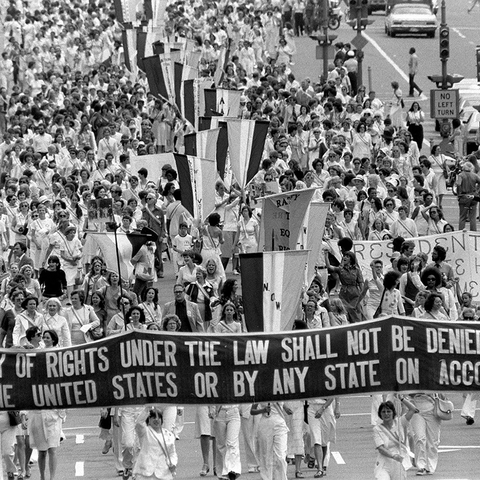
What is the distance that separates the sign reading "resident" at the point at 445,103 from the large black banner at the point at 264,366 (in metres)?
20.6

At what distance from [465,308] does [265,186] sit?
7390 mm

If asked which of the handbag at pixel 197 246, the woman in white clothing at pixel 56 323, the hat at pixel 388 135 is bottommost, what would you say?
the woman in white clothing at pixel 56 323

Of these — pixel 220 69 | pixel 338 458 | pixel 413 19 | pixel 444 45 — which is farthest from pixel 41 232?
pixel 413 19

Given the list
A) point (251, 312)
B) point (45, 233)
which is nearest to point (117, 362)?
point (251, 312)

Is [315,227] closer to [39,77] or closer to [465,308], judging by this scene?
[465,308]

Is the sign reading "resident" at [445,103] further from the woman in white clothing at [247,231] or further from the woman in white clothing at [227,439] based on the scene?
the woman in white clothing at [227,439]

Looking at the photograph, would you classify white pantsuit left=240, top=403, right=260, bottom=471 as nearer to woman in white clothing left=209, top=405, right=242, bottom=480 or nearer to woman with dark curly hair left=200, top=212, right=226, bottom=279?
woman in white clothing left=209, top=405, right=242, bottom=480

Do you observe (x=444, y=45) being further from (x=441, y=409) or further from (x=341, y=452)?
(x=441, y=409)

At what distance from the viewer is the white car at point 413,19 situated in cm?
5900

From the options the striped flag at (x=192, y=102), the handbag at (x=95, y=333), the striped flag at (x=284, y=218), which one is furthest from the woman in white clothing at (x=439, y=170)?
the handbag at (x=95, y=333)

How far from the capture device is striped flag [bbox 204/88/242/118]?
33.2 metres

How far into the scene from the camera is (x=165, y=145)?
3816cm

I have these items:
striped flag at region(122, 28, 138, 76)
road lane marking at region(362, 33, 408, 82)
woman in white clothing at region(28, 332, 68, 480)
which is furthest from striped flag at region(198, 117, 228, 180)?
road lane marking at region(362, 33, 408, 82)

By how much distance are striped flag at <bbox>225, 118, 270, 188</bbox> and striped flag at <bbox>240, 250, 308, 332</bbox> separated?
28.6ft
